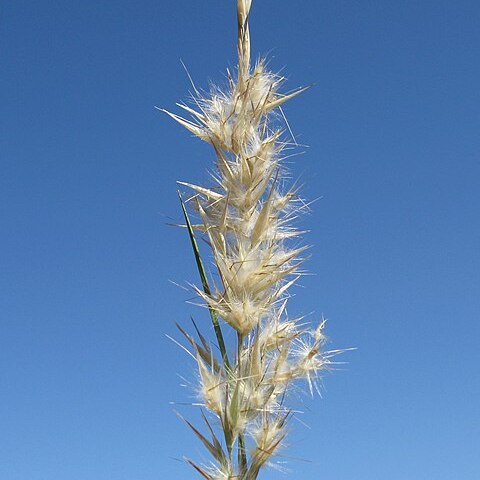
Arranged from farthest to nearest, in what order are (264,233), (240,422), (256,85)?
1. (256,85)
2. (264,233)
3. (240,422)

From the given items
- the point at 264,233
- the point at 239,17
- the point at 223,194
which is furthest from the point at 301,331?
the point at 239,17

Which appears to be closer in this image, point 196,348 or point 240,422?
point 240,422

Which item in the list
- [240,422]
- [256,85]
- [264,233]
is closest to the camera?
[240,422]

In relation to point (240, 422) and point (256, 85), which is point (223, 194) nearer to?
point (256, 85)

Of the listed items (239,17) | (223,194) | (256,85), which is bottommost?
(223,194)

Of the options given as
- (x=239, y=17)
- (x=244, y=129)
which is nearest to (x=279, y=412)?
(x=244, y=129)

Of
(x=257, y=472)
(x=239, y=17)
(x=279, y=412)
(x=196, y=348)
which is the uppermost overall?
(x=239, y=17)

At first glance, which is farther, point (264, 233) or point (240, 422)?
point (264, 233)

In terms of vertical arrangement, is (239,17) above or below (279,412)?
above

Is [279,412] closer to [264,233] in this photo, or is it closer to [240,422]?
[240,422]

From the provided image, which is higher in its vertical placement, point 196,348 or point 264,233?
point 264,233
